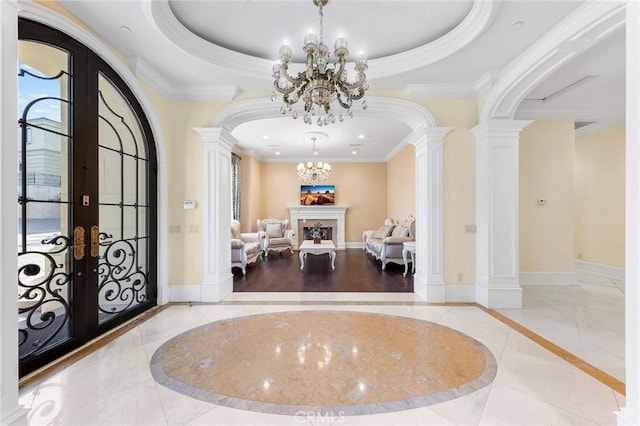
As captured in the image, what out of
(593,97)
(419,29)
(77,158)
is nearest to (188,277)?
(77,158)

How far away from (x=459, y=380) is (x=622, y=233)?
615 cm

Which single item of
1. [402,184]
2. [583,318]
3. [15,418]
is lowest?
[583,318]

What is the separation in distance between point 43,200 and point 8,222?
1.34m

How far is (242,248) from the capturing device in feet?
19.7

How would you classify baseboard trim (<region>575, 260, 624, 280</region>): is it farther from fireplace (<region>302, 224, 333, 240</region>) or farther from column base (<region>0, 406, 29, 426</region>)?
column base (<region>0, 406, 29, 426</region>)

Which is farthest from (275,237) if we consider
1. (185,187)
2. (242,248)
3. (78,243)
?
(78,243)

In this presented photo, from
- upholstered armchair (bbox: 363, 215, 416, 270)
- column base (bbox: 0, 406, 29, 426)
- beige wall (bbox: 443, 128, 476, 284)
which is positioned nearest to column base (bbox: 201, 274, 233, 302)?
column base (bbox: 0, 406, 29, 426)

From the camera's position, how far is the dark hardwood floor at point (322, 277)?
16.0 feet

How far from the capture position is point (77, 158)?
2.80m

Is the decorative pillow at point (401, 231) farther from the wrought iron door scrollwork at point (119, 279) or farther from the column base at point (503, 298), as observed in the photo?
the wrought iron door scrollwork at point (119, 279)

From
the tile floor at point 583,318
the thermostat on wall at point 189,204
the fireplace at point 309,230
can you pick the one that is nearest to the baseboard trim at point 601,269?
the tile floor at point 583,318

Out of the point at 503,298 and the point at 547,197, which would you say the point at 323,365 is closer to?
the point at 503,298

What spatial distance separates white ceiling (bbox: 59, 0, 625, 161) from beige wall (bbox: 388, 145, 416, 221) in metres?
3.11
